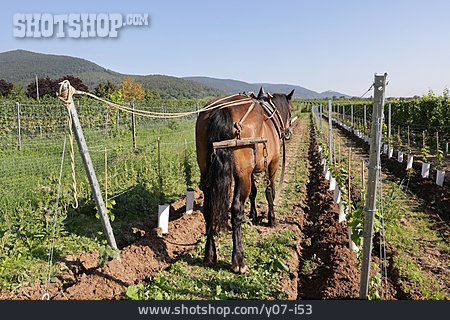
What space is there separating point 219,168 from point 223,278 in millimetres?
1290

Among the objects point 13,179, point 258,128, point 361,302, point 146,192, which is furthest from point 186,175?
point 361,302

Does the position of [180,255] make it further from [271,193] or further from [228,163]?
[271,193]

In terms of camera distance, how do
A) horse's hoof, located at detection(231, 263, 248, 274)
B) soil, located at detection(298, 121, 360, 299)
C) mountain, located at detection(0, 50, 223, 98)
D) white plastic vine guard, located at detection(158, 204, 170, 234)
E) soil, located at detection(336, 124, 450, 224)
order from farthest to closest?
mountain, located at detection(0, 50, 223, 98), soil, located at detection(336, 124, 450, 224), white plastic vine guard, located at detection(158, 204, 170, 234), horse's hoof, located at detection(231, 263, 248, 274), soil, located at detection(298, 121, 360, 299)

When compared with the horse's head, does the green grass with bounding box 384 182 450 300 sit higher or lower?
lower

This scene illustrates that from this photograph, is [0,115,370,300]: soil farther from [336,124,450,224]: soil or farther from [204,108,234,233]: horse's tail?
[336,124,450,224]: soil

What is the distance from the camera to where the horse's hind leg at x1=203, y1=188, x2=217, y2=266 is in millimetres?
4633

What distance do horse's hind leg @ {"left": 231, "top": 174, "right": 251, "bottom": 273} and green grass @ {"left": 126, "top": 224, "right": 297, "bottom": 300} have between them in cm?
12

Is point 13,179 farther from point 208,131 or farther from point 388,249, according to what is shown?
point 388,249

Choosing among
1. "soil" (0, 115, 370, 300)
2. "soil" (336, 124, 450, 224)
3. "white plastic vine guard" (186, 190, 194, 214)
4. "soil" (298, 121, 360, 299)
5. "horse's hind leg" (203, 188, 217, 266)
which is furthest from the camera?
"soil" (336, 124, 450, 224)

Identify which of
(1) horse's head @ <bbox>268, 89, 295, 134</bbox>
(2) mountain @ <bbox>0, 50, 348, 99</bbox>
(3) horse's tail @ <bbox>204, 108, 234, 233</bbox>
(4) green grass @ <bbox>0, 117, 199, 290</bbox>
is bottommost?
(4) green grass @ <bbox>0, 117, 199, 290</bbox>

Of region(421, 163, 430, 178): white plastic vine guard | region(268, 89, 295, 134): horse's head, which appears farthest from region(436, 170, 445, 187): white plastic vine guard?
region(268, 89, 295, 134): horse's head

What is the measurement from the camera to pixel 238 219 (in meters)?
4.61

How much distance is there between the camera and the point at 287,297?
3992mm

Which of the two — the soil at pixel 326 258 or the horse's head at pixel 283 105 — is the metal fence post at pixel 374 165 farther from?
the horse's head at pixel 283 105
